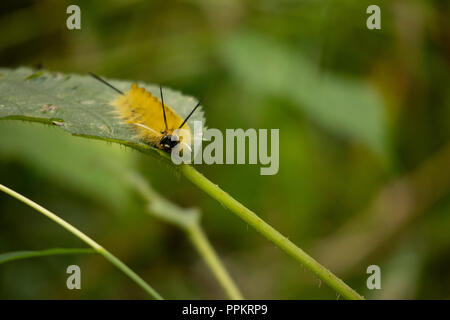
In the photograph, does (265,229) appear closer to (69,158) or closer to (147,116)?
(147,116)

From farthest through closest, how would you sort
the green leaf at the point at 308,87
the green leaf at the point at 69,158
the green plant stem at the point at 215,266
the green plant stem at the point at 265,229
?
1. the green leaf at the point at 308,87
2. the green leaf at the point at 69,158
3. the green plant stem at the point at 215,266
4. the green plant stem at the point at 265,229

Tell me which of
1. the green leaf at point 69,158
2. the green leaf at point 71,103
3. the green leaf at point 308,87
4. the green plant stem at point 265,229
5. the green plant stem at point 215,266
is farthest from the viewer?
the green leaf at point 308,87

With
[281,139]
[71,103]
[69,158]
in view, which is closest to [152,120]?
[71,103]

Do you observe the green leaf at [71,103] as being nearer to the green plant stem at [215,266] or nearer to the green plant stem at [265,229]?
the green plant stem at [265,229]

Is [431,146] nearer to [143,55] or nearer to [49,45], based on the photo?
[143,55]

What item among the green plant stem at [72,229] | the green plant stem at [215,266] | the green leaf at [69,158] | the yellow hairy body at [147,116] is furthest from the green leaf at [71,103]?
the green leaf at [69,158]

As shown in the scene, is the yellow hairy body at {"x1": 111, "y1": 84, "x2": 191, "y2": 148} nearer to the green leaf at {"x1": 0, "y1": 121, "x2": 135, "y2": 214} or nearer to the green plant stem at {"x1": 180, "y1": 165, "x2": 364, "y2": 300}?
the green plant stem at {"x1": 180, "y1": 165, "x2": 364, "y2": 300}
